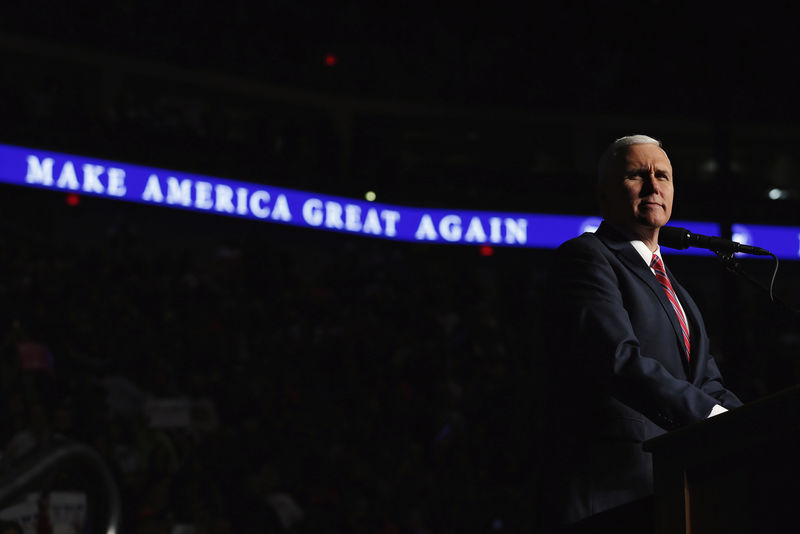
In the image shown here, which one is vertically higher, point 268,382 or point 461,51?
point 461,51

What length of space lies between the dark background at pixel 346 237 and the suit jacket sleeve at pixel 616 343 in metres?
1.64

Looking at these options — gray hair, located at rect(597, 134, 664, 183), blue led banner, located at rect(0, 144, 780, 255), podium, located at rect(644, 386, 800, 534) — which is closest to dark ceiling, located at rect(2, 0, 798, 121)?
blue led banner, located at rect(0, 144, 780, 255)

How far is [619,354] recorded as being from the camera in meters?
2.16

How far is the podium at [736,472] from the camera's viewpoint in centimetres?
176

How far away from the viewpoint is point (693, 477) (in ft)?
6.18

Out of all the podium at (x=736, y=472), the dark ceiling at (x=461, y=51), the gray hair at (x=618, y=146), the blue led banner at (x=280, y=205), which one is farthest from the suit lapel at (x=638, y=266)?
the dark ceiling at (x=461, y=51)

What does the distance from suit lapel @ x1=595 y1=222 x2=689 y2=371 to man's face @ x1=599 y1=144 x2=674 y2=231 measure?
1.8 inches

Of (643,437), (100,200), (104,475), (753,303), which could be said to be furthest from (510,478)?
(104,475)

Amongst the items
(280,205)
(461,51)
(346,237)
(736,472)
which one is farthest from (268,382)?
(461,51)

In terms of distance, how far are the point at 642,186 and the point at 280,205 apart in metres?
12.7

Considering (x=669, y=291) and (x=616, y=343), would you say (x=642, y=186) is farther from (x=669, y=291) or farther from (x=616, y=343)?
(x=616, y=343)

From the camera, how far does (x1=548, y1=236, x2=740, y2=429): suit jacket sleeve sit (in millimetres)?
2111

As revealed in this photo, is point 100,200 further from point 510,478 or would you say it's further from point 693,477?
point 693,477

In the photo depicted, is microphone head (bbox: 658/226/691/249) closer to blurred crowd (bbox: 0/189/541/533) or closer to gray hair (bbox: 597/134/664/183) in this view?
Answer: gray hair (bbox: 597/134/664/183)
